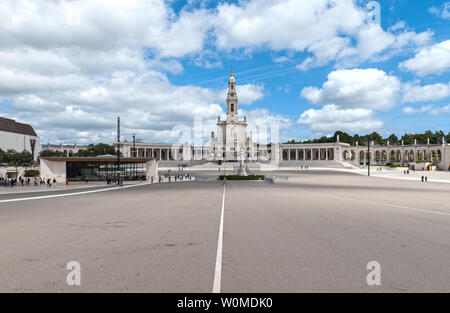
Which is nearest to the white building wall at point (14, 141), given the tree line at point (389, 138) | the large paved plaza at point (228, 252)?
the large paved plaza at point (228, 252)

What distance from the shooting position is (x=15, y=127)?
123m

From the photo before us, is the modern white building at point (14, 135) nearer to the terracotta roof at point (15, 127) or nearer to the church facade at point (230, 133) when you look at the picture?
the terracotta roof at point (15, 127)

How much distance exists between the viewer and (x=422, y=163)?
78062mm

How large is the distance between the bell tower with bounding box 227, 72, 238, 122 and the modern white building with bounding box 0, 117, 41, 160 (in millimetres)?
84375

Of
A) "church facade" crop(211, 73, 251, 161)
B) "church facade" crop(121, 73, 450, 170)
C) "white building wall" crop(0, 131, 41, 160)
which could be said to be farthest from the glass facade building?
"white building wall" crop(0, 131, 41, 160)

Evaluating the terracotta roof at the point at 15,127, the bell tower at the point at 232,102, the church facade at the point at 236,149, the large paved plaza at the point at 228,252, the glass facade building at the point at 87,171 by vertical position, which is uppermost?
the bell tower at the point at 232,102

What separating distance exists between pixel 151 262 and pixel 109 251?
1.77 m

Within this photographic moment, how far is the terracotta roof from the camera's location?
117 metres

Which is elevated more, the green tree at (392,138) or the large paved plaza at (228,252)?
the green tree at (392,138)

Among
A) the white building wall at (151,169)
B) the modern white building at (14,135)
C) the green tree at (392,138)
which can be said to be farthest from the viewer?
the green tree at (392,138)

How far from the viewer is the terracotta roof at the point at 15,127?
4595 inches

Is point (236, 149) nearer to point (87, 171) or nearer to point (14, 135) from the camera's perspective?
point (87, 171)

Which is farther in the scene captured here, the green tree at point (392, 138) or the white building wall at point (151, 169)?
the green tree at point (392, 138)

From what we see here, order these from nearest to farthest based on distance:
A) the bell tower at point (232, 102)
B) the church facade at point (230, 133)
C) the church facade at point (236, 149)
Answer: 1. the church facade at point (236, 149)
2. the church facade at point (230, 133)
3. the bell tower at point (232, 102)
